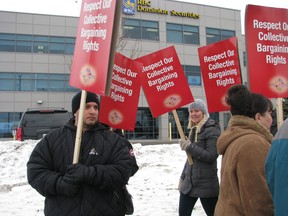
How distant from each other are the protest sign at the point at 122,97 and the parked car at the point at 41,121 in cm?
569

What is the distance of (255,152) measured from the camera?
7.22 ft

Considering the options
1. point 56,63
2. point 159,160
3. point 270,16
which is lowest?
point 159,160

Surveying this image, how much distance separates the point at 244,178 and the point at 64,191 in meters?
1.37

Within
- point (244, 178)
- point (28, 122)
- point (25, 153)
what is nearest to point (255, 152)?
point (244, 178)

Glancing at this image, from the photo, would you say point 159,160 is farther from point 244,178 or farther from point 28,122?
point 244,178

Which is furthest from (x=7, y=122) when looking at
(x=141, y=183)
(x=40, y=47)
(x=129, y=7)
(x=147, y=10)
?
(x=141, y=183)

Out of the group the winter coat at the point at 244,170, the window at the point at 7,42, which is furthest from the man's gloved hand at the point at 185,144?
the window at the point at 7,42

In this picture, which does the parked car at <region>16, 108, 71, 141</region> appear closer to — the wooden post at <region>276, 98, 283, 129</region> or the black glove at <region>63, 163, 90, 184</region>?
the wooden post at <region>276, 98, 283, 129</region>

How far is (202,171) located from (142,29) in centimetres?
2805

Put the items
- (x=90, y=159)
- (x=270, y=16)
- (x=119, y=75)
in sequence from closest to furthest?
(x=90, y=159)
(x=270, y=16)
(x=119, y=75)

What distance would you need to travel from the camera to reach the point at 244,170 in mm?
2197

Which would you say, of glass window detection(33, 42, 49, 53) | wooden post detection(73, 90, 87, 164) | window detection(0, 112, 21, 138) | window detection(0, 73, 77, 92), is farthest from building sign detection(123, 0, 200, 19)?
wooden post detection(73, 90, 87, 164)

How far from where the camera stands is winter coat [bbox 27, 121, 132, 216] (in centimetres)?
275

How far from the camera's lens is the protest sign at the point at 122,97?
448 cm
